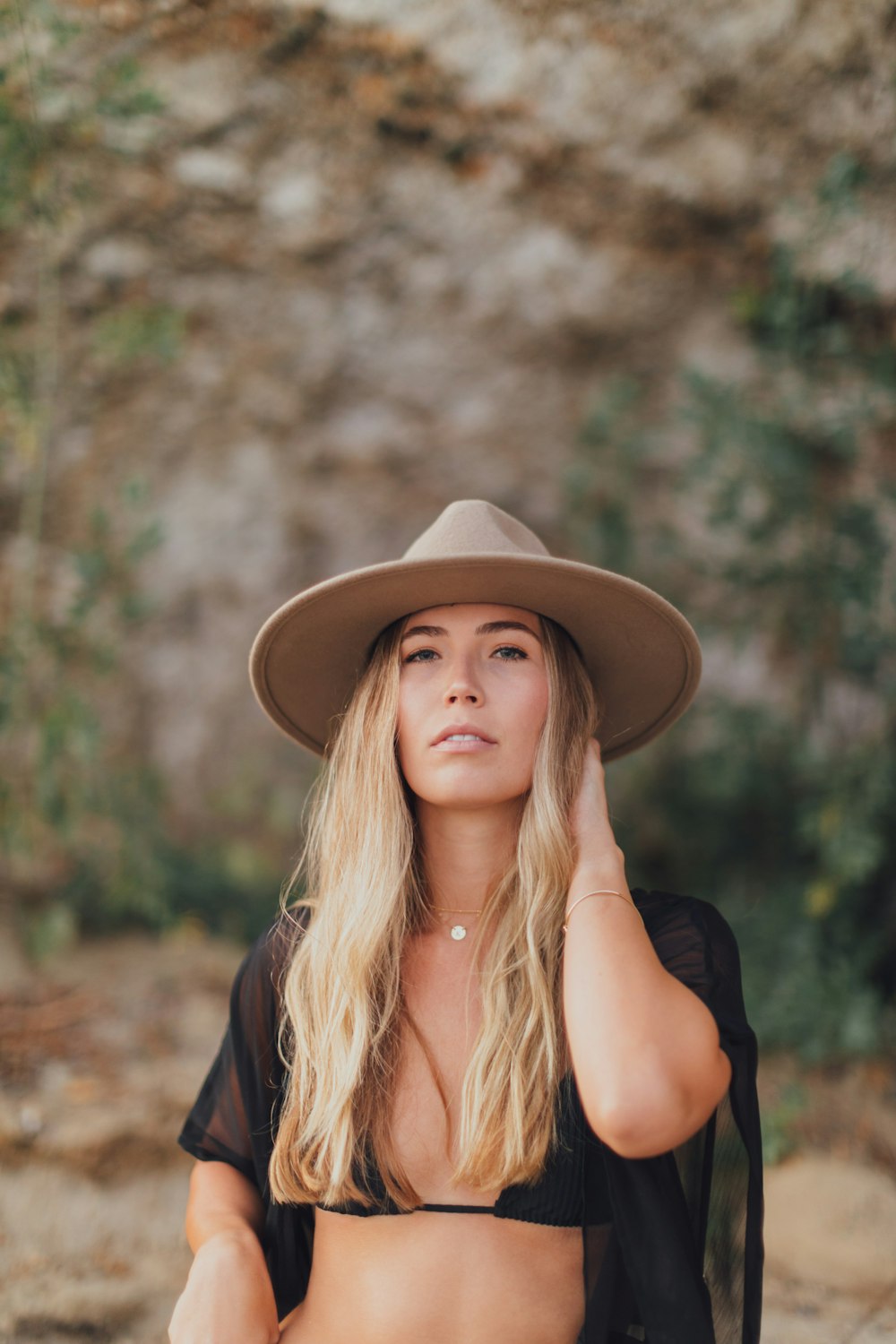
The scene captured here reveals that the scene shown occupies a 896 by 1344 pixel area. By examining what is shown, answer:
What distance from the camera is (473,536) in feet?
6.78

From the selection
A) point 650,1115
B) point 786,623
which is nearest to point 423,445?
point 786,623

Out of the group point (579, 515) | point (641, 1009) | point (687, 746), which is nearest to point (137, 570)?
point (579, 515)

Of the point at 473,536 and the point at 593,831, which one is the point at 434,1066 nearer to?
the point at 593,831

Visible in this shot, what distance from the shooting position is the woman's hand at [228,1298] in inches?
67.2

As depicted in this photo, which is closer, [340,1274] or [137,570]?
[340,1274]

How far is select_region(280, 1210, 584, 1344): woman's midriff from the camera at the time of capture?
5.72 ft

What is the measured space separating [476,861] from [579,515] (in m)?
2.88

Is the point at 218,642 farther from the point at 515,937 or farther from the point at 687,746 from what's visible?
the point at 515,937

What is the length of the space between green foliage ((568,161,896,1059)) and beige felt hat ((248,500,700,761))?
5.51ft

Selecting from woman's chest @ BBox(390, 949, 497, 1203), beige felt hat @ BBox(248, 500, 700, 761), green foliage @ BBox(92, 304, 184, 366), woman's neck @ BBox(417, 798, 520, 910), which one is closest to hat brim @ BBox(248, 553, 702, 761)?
beige felt hat @ BBox(248, 500, 700, 761)

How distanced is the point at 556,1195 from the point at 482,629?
93cm

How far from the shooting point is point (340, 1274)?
72.4 inches

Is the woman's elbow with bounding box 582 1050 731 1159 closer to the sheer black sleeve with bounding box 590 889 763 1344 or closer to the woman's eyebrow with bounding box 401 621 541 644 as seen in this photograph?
the sheer black sleeve with bounding box 590 889 763 1344

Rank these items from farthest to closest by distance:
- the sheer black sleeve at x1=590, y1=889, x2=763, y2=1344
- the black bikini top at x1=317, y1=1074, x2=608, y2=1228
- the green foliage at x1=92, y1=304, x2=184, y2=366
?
the green foliage at x1=92, y1=304, x2=184, y2=366 < the black bikini top at x1=317, y1=1074, x2=608, y2=1228 < the sheer black sleeve at x1=590, y1=889, x2=763, y2=1344
